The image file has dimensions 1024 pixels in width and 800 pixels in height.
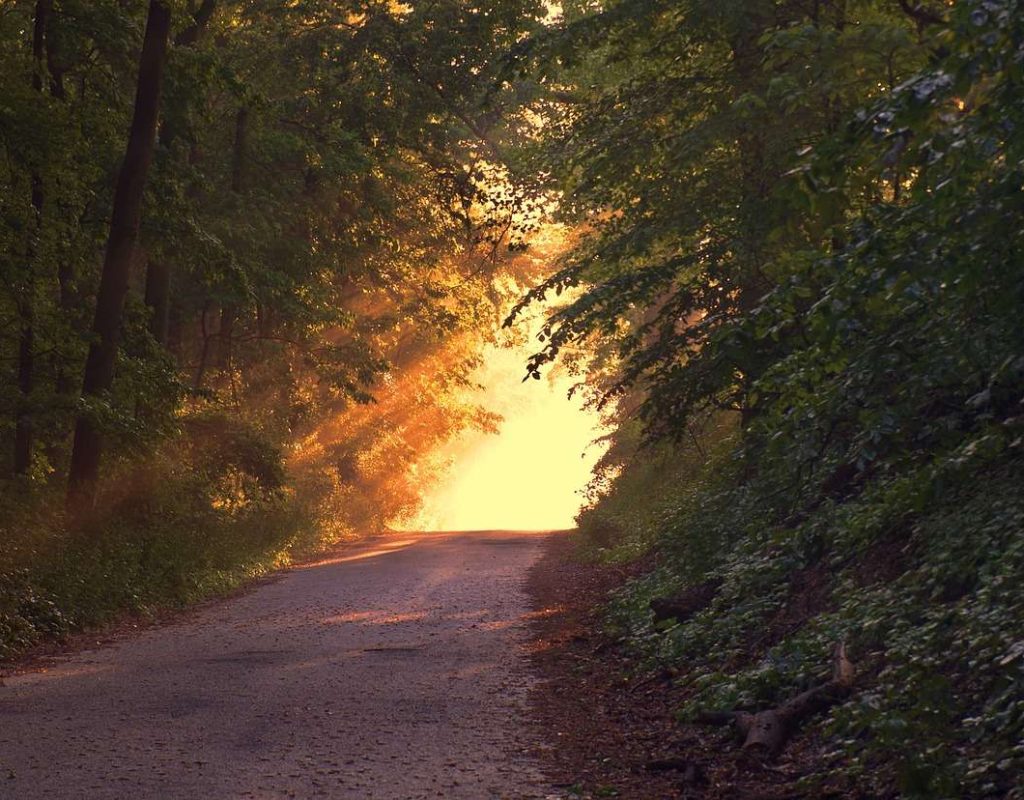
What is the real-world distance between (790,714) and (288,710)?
13.4 ft

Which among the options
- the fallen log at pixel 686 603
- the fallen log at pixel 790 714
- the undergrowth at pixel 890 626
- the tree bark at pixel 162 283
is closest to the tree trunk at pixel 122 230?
the tree bark at pixel 162 283

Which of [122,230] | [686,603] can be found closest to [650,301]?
[686,603]

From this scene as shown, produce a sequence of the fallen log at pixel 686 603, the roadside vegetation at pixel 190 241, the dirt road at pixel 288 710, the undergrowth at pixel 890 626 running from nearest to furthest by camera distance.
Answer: the undergrowth at pixel 890 626 → the dirt road at pixel 288 710 → the fallen log at pixel 686 603 → the roadside vegetation at pixel 190 241

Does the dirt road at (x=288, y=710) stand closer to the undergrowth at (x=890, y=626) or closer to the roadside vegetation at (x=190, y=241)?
the undergrowth at (x=890, y=626)

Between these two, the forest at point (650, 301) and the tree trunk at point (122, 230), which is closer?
the forest at point (650, 301)

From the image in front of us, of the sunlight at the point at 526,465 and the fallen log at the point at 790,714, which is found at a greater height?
the sunlight at the point at 526,465

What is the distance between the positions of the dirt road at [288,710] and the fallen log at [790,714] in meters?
1.44

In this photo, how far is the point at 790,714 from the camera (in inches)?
293

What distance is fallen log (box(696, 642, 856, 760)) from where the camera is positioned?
7238 mm

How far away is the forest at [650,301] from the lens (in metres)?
5.80

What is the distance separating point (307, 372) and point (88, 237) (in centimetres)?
1701

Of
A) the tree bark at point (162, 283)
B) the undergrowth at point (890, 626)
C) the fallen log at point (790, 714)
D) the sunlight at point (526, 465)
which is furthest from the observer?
the sunlight at point (526, 465)

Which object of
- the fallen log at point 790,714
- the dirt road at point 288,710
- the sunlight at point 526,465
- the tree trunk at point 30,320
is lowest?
the fallen log at point 790,714

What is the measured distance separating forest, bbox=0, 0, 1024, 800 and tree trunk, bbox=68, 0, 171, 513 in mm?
51
